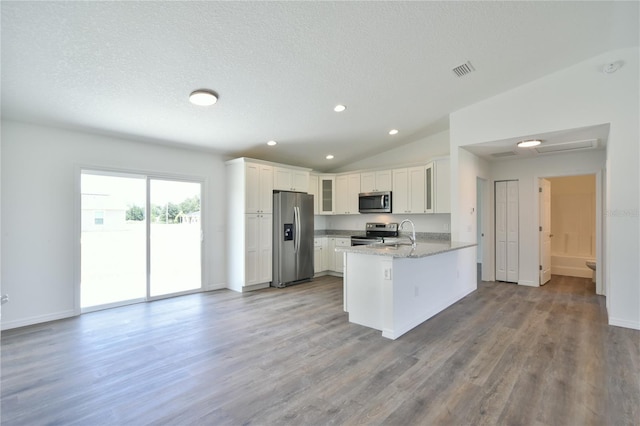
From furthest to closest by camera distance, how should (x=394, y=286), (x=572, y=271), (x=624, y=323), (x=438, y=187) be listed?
(x=572, y=271) < (x=438, y=187) < (x=624, y=323) < (x=394, y=286)

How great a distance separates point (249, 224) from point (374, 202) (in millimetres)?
2642

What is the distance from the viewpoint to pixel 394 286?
328 centimetres

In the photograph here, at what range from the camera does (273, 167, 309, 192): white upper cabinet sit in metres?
5.76

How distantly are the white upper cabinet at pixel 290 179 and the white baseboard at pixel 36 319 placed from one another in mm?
3570

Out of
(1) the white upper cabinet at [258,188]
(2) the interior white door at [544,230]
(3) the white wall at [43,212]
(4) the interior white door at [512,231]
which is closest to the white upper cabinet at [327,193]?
(1) the white upper cabinet at [258,188]

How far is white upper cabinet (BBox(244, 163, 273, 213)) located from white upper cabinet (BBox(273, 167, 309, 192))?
143mm

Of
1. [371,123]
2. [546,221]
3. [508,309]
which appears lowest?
[508,309]

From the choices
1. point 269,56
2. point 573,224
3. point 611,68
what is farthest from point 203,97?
point 573,224

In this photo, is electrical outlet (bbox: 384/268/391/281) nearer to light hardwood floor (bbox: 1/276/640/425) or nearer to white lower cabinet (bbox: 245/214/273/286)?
light hardwood floor (bbox: 1/276/640/425)

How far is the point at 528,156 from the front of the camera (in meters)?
5.57

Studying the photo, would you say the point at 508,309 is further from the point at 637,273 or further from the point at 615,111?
the point at 615,111

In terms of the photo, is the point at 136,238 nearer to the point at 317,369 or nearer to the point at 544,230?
the point at 317,369

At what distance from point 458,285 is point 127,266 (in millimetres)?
5182

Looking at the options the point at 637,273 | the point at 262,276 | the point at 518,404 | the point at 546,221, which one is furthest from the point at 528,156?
the point at 262,276
